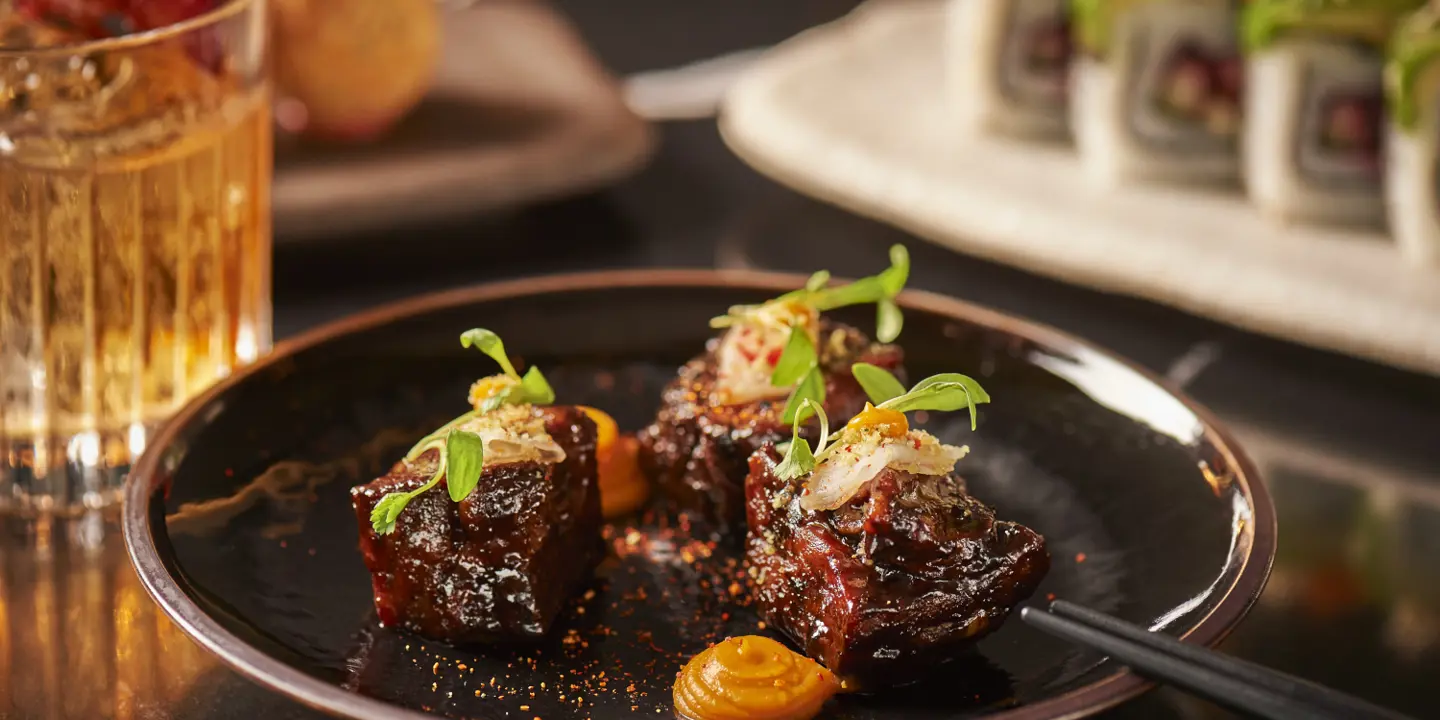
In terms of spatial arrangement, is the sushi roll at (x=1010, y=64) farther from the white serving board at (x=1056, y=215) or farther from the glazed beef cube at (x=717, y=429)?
the glazed beef cube at (x=717, y=429)

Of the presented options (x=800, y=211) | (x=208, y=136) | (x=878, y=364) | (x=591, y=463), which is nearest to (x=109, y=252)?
(x=208, y=136)

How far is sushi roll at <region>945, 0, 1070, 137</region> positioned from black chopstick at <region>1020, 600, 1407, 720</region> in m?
1.97

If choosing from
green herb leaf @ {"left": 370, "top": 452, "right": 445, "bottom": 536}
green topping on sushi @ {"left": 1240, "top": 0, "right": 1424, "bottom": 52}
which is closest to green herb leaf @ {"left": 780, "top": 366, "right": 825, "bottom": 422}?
green herb leaf @ {"left": 370, "top": 452, "right": 445, "bottom": 536}

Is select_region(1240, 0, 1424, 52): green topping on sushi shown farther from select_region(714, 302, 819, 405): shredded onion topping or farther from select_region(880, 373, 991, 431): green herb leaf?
select_region(880, 373, 991, 431): green herb leaf

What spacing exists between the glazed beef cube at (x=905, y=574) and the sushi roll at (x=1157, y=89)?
1.67m

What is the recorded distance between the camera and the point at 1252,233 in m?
2.80

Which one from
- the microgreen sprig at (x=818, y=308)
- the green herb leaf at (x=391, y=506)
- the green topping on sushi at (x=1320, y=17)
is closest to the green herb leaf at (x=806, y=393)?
the microgreen sprig at (x=818, y=308)

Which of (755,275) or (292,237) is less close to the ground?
(755,275)

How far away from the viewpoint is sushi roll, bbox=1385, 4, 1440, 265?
2.64 meters

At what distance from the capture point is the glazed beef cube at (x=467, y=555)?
155cm

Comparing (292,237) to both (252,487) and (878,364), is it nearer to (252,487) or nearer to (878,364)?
(252,487)

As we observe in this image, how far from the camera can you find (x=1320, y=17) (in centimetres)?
289

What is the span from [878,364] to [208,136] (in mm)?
912

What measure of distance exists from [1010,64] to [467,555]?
219 centimetres
